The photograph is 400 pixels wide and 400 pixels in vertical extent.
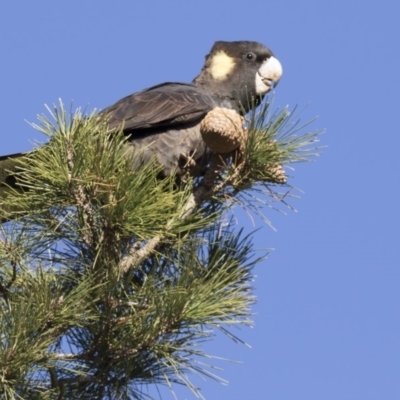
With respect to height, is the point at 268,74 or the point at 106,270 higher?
the point at 268,74

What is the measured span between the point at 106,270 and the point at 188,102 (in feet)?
5.07

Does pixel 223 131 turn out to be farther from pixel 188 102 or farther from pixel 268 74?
pixel 268 74

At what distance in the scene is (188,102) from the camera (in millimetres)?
4199

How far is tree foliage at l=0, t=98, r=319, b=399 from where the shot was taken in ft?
8.89

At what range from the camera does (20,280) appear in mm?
2812

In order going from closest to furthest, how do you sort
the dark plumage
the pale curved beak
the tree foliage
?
the tree foliage < the dark plumage < the pale curved beak

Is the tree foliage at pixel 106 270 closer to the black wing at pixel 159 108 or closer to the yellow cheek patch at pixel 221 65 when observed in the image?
the black wing at pixel 159 108

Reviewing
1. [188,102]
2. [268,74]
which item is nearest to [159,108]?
[188,102]

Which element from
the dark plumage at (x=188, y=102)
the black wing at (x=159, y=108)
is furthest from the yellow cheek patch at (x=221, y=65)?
the black wing at (x=159, y=108)

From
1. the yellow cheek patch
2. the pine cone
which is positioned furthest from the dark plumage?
the pine cone

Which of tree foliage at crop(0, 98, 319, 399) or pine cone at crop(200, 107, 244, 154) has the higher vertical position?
pine cone at crop(200, 107, 244, 154)

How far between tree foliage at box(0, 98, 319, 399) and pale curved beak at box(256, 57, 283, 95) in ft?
5.87

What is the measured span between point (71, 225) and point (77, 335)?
355 millimetres

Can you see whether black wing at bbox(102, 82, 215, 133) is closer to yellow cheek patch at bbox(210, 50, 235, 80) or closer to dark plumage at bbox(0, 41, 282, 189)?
dark plumage at bbox(0, 41, 282, 189)
